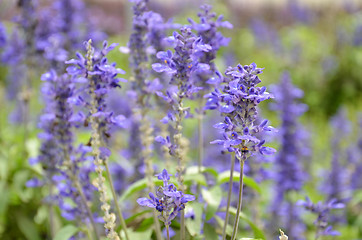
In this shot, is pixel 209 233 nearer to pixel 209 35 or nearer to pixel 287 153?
pixel 209 35

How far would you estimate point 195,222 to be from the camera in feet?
10.5

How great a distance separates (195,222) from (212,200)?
0.81ft

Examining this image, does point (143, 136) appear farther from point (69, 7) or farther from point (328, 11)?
point (328, 11)

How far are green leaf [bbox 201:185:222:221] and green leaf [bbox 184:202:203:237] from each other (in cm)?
6

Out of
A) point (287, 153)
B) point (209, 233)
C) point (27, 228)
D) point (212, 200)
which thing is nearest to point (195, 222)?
point (209, 233)

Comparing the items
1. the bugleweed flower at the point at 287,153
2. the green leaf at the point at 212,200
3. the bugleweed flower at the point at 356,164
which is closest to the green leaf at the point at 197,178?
the green leaf at the point at 212,200

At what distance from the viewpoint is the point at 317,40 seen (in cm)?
1664

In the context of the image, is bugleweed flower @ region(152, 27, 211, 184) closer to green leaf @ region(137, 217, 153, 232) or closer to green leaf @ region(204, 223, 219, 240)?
green leaf @ region(204, 223, 219, 240)

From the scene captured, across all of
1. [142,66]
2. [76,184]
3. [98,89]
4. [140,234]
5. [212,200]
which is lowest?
[140,234]

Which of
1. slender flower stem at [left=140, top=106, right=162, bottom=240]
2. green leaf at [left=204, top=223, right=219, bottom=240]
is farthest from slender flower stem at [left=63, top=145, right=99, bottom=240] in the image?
green leaf at [left=204, top=223, right=219, bottom=240]

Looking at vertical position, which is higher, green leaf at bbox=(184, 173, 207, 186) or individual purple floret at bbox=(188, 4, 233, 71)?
individual purple floret at bbox=(188, 4, 233, 71)

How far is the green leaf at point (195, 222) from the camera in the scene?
3.12 m

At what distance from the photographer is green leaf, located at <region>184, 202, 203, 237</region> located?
123 inches

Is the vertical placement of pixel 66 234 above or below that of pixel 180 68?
below
